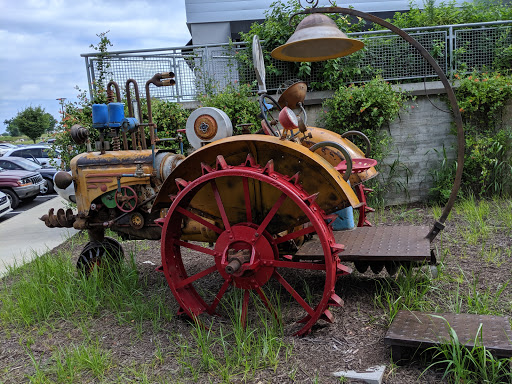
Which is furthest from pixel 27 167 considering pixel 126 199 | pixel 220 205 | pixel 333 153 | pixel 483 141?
pixel 220 205

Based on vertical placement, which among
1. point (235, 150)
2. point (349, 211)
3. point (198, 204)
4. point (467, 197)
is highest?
point (235, 150)

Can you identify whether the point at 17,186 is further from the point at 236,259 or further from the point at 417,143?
the point at 236,259

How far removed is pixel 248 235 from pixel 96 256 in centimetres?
183

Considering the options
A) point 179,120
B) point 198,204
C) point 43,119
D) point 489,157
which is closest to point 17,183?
point 179,120

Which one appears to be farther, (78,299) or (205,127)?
(78,299)

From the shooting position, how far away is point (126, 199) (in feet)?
12.7

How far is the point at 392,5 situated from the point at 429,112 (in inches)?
274

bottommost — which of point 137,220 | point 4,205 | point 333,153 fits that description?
point 4,205

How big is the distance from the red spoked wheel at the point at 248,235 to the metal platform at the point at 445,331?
40 cm

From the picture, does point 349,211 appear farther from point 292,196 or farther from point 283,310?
point 292,196

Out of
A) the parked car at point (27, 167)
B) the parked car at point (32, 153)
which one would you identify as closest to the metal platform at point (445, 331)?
the parked car at point (27, 167)

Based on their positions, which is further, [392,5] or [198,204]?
[392,5]

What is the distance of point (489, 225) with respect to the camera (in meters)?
5.42

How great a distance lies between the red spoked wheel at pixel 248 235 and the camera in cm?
278
